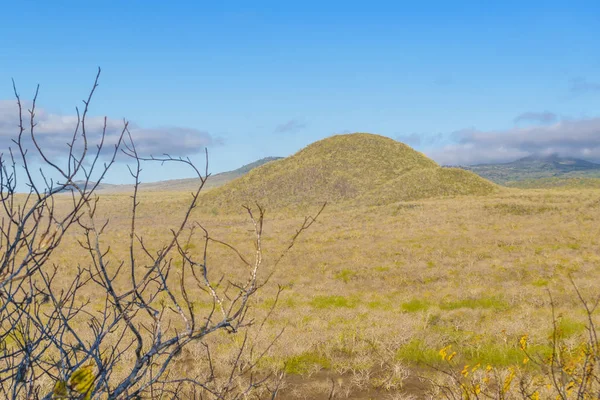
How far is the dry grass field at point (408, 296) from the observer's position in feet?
29.9

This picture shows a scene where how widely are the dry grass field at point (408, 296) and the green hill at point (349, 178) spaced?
23110 millimetres

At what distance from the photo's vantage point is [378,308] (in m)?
14.2

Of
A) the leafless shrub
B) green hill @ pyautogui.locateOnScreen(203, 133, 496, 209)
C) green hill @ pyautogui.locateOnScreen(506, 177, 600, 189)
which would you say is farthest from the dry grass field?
green hill @ pyautogui.locateOnScreen(506, 177, 600, 189)

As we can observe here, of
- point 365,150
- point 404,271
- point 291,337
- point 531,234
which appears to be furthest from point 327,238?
point 365,150

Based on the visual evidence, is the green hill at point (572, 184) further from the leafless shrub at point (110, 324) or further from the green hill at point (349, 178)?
the leafless shrub at point (110, 324)

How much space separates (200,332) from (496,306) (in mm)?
13254

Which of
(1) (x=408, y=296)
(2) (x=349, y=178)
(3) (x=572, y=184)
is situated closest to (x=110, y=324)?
(1) (x=408, y=296)

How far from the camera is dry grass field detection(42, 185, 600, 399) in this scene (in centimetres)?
912

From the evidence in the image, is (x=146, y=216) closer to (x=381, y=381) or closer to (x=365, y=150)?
(x=365, y=150)

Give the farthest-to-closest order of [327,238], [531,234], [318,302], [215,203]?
[215,203] < [327,238] < [531,234] < [318,302]

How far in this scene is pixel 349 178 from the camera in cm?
6519

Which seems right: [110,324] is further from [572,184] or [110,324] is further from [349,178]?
[572,184]

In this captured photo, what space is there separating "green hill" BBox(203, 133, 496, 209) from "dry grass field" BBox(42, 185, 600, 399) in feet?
75.8

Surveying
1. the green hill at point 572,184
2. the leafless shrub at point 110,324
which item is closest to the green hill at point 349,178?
the green hill at point 572,184
